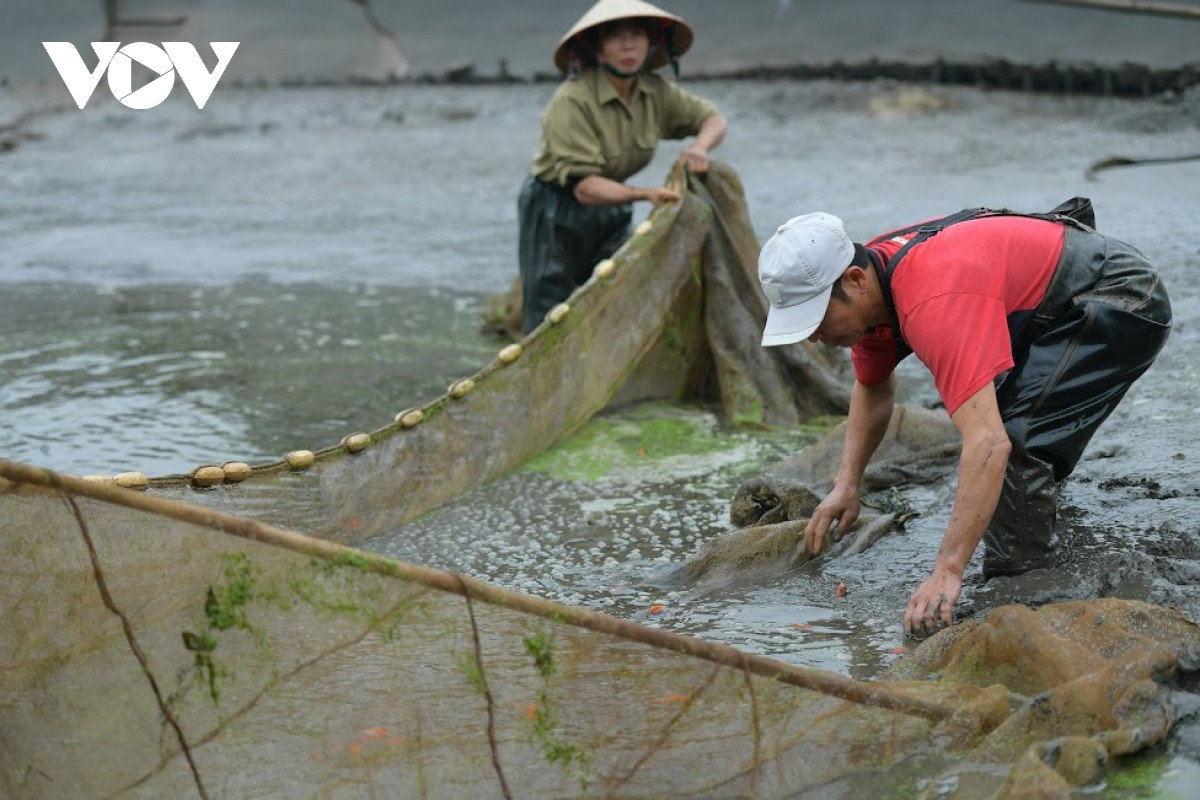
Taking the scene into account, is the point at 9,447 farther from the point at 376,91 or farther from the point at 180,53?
the point at 180,53

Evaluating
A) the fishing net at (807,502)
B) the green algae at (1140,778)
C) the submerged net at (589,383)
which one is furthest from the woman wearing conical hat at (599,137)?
the green algae at (1140,778)

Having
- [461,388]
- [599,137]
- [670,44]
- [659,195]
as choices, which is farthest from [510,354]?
[670,44]

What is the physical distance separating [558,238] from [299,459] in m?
2.62

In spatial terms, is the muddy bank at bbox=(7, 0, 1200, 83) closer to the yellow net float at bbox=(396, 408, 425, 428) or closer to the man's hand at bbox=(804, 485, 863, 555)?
the yellow net float at bbox=(396, 408, 425, 428)

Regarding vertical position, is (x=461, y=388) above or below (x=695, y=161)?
below

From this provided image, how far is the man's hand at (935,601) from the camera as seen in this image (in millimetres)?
3367

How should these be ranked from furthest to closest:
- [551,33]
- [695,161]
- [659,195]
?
[551,33] → [695,161] → [659,195]

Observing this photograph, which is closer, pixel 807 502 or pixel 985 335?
pixel 985 335

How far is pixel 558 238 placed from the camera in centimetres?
673

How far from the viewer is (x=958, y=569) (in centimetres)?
336

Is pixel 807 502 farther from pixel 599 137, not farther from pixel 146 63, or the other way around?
pixel 146 63

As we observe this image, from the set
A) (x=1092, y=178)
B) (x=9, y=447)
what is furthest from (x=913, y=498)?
(x=1092, y=178)

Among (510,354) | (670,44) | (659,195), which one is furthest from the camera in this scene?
(670,44)

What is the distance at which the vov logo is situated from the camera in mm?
21500
